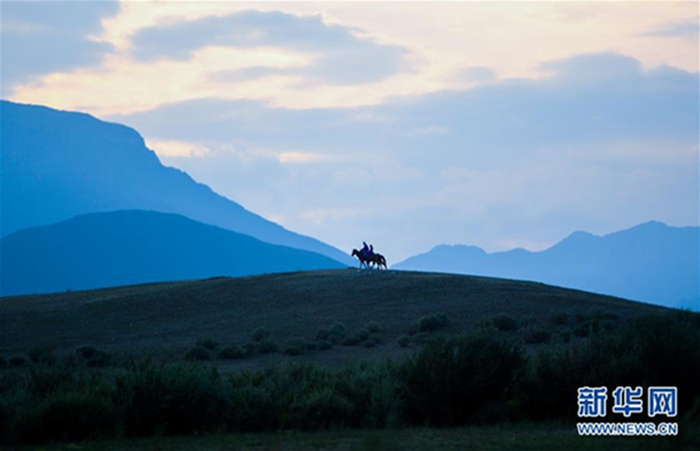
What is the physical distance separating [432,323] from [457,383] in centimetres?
2406

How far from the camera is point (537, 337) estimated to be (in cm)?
4075

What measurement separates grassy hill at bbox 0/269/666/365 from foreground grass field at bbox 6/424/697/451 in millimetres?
19429

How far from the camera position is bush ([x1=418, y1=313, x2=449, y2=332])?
148 feet

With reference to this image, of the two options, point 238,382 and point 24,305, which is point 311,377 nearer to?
point 238,382

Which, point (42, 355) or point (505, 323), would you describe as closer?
point (42, 355)

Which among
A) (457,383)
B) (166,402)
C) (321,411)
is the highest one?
(457,383)

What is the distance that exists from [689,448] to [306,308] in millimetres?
39336

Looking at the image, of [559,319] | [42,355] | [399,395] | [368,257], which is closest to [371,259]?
[368,257]

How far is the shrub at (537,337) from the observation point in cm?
4053

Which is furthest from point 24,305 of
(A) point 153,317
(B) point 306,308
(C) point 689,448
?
A: (C) point 689,448

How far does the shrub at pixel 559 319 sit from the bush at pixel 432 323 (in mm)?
5029

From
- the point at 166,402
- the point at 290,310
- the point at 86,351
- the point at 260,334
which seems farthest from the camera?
the point at 290,310

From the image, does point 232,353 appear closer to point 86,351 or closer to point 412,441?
point 86,351

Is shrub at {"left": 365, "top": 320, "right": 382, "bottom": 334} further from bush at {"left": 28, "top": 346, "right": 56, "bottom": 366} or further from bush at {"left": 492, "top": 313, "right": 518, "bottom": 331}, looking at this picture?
bush at {"left": 28, "top": 346, "right": 56, "bottom": 366}
